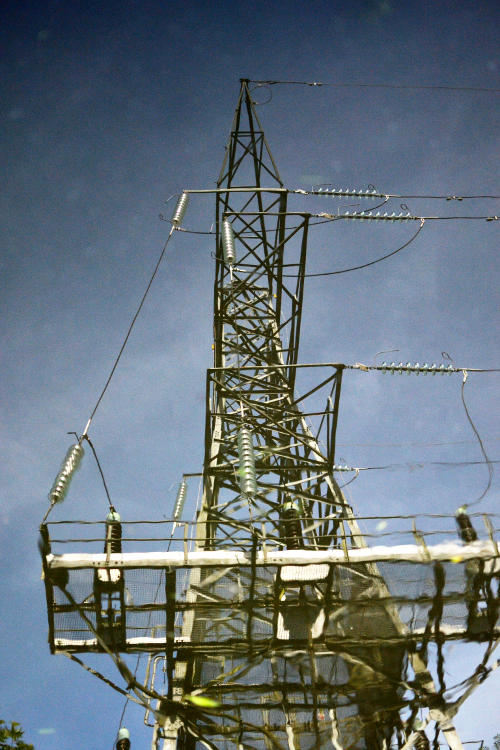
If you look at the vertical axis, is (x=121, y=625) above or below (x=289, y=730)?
above

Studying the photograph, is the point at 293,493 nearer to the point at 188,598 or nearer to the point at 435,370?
the point at 188,598

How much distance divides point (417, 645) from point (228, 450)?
6.00m

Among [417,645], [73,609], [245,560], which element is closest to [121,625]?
[73,609]

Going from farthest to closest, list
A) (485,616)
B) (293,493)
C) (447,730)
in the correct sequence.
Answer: (293,493), (485,616), (447,730)

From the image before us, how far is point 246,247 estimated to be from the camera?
17797mm

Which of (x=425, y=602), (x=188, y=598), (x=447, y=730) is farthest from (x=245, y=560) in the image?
(x=447, y=730)

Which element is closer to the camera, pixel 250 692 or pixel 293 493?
pixel 250 692

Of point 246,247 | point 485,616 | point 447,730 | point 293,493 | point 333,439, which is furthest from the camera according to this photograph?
point 246,247

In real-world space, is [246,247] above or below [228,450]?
above

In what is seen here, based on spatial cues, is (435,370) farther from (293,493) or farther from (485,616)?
(485,616)

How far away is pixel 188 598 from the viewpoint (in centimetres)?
839

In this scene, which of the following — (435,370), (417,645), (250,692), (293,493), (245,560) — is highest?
(435,370)

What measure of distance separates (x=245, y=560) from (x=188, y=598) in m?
1.25

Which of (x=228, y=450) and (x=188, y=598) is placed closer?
(x=188, y=598)
